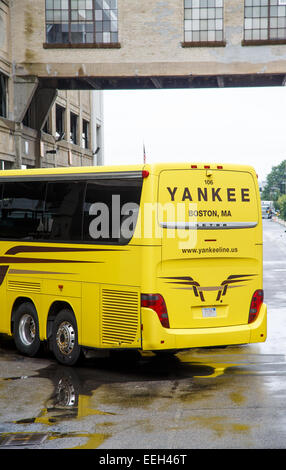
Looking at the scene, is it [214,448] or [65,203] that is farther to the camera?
[65,203]

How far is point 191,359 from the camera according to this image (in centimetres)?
1251

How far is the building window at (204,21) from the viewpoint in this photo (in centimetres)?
3419

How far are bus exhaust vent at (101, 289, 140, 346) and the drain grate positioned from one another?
3.02 m

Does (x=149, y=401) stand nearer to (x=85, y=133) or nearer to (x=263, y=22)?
(x=263, y=22)

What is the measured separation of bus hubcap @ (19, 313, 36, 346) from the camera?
42.8 ft

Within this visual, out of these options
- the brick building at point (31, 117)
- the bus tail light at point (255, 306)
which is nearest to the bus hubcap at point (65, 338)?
the bus tail light at point (255, 306)

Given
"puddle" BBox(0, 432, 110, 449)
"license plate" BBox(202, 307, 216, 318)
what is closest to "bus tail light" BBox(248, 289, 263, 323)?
"license plate" BBox(202, 307, 216, 318)

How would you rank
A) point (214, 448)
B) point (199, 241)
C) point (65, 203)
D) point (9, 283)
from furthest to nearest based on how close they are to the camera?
point (9, 283) < point (65, 203) < point (199, 241) < point (214, 448)

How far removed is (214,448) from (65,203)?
5.92m

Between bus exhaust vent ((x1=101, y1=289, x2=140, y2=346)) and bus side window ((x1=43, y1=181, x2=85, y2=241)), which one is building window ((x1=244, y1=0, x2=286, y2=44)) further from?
bus exhaust vent ((x1=101, y1=289, x2=140, y2=346))

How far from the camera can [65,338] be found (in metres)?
12.0

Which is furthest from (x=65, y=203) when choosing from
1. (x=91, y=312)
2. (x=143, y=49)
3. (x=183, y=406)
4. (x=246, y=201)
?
(x=143, y=49)

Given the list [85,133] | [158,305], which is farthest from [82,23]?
[158,305]
